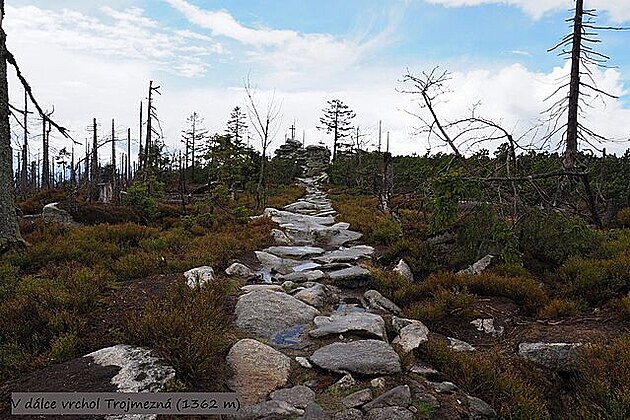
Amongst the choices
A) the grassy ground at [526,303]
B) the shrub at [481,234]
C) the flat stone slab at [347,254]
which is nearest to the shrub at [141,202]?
the flat stone slab at [347,254]

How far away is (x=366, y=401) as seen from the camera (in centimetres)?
372

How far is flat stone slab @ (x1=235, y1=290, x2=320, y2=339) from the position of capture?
17.3 feet

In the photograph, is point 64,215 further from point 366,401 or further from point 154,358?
point 366,401

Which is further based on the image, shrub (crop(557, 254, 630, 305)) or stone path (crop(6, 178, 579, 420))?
shrub (crop(557, 254, 630, 305))

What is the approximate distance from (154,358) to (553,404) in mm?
3679

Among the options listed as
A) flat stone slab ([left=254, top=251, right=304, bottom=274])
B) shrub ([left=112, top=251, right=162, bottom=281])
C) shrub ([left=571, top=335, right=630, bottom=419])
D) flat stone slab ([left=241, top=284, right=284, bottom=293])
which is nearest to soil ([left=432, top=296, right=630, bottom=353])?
shrub ([left=571, top=335, right=630, bottom=419])

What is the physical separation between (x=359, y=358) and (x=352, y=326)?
0.85 meters

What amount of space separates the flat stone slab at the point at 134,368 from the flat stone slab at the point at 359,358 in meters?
1.46

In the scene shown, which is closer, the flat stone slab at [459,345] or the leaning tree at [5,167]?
the flat stone slab at [459,345]

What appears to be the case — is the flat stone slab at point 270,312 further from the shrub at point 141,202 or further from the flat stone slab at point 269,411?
the shrub at point 141,202

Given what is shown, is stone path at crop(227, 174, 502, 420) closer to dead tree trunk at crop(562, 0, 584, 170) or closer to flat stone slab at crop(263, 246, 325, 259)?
flat stone slab at crop(263, 246, 325, 259)

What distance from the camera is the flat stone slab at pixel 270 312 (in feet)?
17.3

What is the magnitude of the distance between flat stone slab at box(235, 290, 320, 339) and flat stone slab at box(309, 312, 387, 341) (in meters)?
0.27

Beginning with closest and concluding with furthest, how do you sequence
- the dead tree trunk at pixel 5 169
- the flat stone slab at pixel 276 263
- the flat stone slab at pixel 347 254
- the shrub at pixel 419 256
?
the dead tree trunk at pixel 5 169
the shrub at pixel 419 256
the flat stone slab at pixel 276 263
the flat stone slab at pixel 347 254
